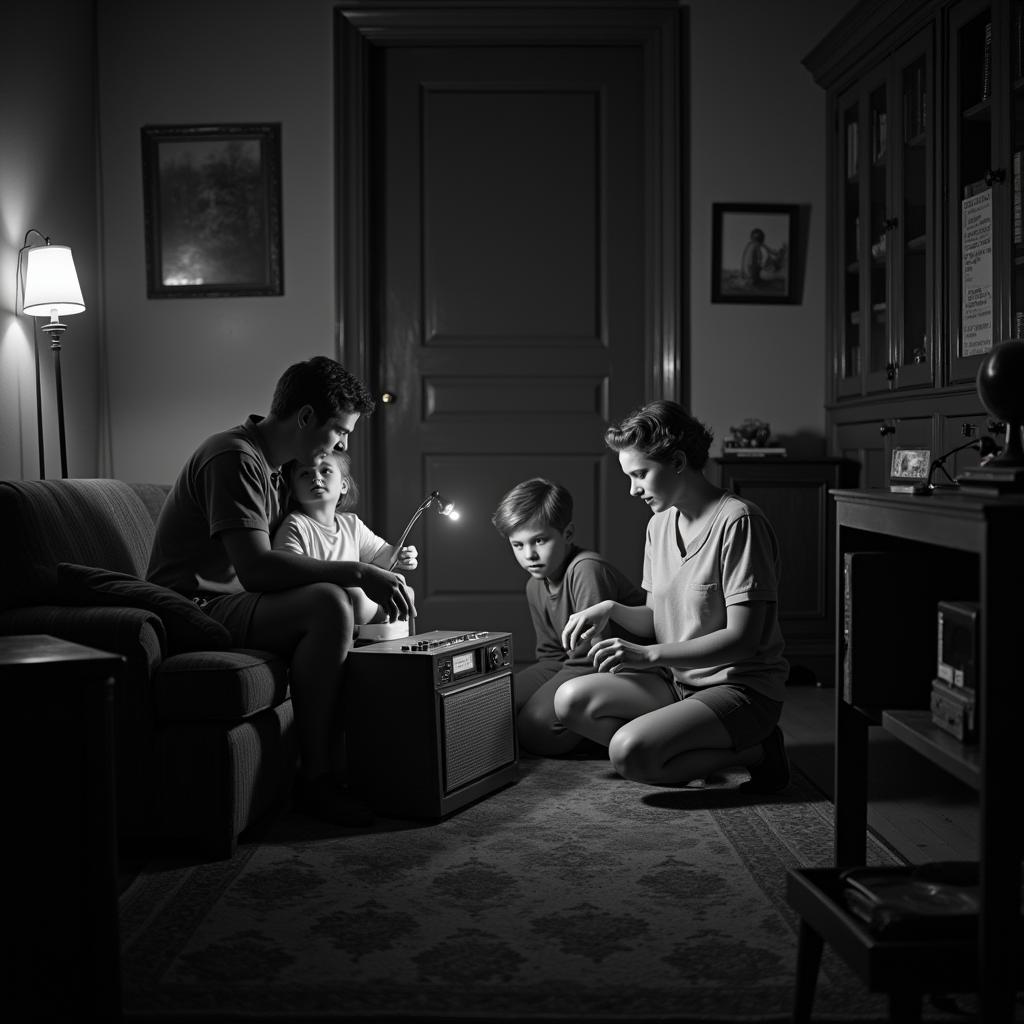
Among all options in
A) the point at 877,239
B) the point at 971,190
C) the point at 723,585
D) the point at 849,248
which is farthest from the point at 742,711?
the point at 849,248

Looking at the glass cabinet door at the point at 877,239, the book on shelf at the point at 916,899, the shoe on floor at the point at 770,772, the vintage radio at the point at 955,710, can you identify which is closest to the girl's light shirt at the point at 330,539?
the shoe on floor at the point at 770,772

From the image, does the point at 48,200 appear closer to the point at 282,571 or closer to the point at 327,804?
the point at 282,571

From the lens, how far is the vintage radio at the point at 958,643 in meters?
1.54

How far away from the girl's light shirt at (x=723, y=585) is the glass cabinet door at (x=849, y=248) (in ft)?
5.62

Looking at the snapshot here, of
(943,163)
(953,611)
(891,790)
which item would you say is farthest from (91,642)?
(943,163)

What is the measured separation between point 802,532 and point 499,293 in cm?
147

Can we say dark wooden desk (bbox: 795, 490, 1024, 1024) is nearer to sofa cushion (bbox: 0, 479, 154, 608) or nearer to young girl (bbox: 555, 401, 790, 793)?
young girl (bbox: 555, 401, 790, 793)

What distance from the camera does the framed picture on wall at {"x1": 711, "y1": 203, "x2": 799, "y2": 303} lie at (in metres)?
4.55

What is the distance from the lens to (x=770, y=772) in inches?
107

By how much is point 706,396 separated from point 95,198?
8.07 feet

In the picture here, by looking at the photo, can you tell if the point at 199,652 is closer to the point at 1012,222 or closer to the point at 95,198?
the point at 1012,222

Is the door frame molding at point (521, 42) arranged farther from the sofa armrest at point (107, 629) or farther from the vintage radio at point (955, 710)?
the vintage radio at point (955, 710)

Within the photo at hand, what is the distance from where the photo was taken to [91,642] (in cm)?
226

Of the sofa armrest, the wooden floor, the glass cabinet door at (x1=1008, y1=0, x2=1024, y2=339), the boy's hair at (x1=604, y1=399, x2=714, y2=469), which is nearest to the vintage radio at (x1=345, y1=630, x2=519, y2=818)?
the sofa armrest
